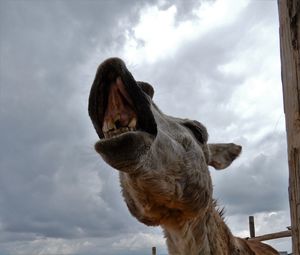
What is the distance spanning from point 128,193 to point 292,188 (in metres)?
2.14

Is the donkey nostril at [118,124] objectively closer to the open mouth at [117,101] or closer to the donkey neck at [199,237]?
the open mouth at [117,101]

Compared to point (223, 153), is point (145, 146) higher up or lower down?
lower down

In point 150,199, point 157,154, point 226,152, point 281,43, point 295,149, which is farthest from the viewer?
point 226,152

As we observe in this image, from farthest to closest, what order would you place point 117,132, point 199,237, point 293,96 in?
point 199,237
point 117,132
point 293,96

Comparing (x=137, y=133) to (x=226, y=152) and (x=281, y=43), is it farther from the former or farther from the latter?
(x=226, y=152)

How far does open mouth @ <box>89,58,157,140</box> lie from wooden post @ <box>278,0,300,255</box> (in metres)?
1.10

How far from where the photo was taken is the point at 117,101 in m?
2.46

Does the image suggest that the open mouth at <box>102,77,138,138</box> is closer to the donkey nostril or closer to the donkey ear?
the donkey nostril

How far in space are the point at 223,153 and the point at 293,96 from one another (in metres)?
3.25

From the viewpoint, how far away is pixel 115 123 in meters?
2.39

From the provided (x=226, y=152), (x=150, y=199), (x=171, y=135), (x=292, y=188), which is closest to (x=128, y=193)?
(x=150, y=199)

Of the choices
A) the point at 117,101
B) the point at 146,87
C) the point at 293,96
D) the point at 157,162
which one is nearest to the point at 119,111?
the point at 117,101

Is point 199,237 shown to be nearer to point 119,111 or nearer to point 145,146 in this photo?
point 145,146

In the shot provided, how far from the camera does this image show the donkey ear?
4520 millimetres
